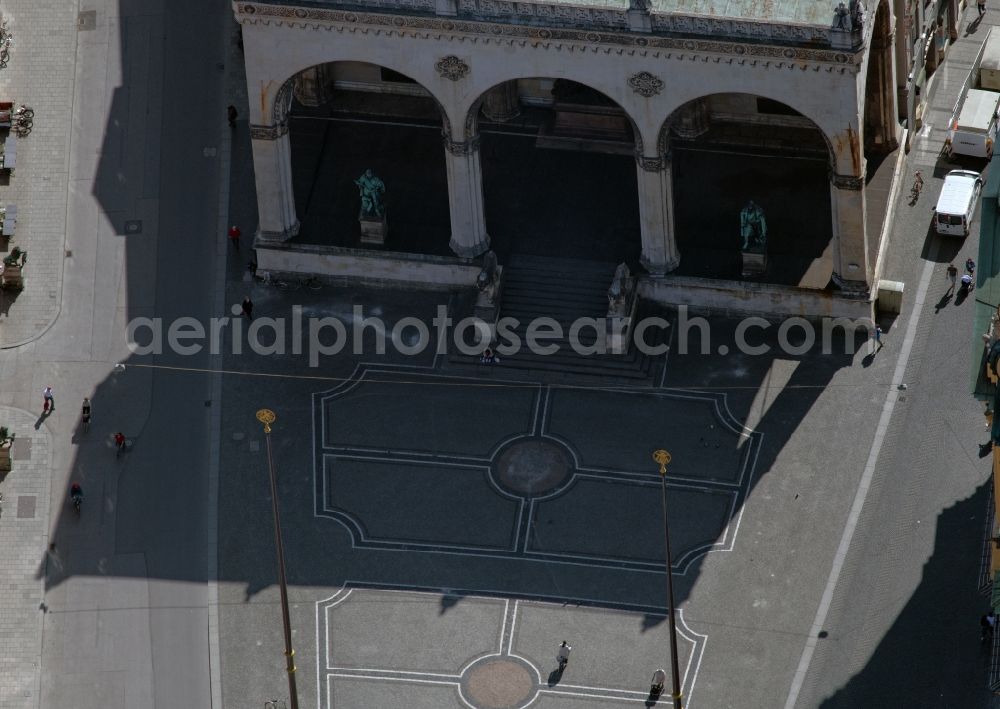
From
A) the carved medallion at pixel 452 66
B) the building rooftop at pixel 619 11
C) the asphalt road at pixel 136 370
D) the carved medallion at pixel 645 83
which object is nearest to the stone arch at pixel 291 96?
the carved medallion at pixel 452 66

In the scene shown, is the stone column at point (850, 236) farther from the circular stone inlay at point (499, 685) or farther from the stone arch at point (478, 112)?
the circular stone inlay at point (499, 685)

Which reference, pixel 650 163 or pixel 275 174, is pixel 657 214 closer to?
pixel 650 163

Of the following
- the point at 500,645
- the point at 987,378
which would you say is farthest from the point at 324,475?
the point at 987,378

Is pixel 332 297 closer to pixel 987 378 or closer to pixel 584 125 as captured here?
pixel 584 125

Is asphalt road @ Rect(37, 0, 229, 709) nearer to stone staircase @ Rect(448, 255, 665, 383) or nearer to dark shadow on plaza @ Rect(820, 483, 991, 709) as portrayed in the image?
stone staircase @ Rect(448, 255, 665, 383)

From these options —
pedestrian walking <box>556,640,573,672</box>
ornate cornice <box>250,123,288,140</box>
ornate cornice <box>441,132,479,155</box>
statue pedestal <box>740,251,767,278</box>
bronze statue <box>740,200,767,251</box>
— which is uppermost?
ornate cornice <box>250,123,288,140</box>

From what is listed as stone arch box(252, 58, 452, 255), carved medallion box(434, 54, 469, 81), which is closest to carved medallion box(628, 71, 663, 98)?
carved medallion box(434, 54, 469, 81)

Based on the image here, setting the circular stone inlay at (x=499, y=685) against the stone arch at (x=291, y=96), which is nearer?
the circular stone inlay at (x=499, y=685)
